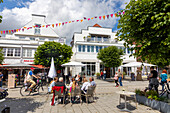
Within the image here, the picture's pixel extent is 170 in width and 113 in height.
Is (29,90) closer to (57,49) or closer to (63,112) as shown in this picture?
(63,112)


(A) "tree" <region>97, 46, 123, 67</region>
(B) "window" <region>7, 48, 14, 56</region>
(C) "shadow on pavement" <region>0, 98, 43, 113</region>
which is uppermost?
(B) "window" <region>7, 48, 14, 56</region>

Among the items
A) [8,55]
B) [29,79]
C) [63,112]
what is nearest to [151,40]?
[63,112]

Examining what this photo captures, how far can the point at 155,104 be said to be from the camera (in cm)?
527

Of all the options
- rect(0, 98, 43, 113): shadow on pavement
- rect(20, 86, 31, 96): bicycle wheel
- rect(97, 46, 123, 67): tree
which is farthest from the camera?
rect(97, 46, 123, 67): tree

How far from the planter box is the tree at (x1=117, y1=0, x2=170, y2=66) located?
1.68 meters

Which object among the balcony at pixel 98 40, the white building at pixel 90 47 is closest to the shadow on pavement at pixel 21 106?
the white building at pixel 90 47

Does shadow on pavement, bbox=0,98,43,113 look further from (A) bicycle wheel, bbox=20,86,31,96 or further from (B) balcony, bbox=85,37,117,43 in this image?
(B) balcony, bbox=85,37,117,43

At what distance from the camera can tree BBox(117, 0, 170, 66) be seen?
398 cm

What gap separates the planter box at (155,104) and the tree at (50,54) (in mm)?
11512

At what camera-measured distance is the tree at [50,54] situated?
15.7m

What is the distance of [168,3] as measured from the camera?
12.4 feet

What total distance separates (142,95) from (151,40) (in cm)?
318

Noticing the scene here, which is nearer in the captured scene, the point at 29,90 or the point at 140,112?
the point at 140,112

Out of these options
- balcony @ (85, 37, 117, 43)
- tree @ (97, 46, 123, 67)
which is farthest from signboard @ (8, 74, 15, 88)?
balcony @ (85, 37, 117, 43)
